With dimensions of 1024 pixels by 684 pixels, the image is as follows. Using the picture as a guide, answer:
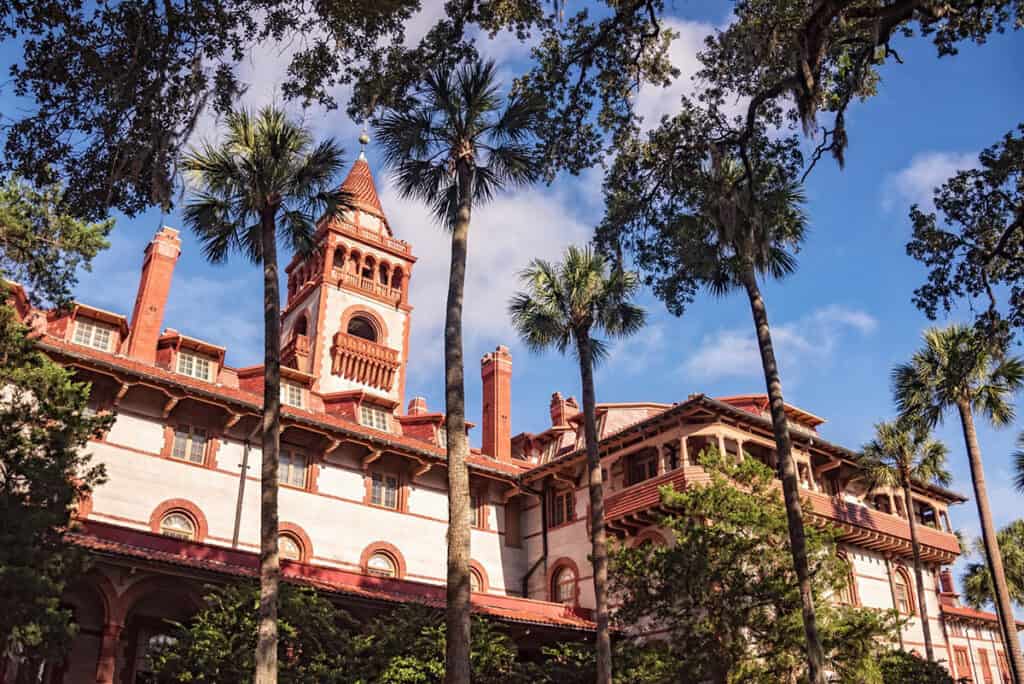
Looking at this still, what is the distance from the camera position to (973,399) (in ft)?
99.1

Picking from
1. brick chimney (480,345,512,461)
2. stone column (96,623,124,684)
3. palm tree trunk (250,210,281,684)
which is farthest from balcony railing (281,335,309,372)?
palm tree trunk (250,210,281,684)

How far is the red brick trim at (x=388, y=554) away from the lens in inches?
1251

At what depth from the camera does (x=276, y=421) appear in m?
17.7

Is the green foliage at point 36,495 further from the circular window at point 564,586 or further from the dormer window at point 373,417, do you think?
the circular window at point 564,586

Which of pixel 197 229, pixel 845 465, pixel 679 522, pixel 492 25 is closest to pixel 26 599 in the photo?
pixel 197 229

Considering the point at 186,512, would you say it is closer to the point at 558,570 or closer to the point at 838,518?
the point at 558,570

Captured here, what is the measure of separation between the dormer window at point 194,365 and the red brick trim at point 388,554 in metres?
8.75

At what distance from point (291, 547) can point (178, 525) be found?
13.1ft

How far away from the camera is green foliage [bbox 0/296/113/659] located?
1686cm

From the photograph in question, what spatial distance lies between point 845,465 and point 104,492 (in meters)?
29.7

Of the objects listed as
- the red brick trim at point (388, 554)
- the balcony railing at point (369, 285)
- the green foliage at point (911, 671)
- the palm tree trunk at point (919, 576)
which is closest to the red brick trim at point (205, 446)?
the red brick trim at point (388, 554)

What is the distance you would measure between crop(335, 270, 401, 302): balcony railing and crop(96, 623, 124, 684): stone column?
1358 inches

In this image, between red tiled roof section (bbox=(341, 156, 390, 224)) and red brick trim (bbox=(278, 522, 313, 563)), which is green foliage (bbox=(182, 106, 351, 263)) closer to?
red brick trim (bbox=(278, 522, 313, 563))

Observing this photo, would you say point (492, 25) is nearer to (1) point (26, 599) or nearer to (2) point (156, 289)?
(1) point (26, 599)
